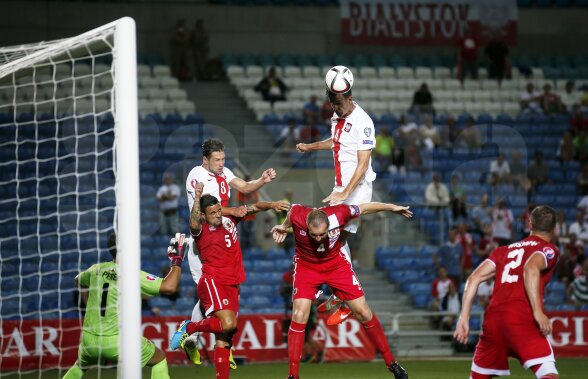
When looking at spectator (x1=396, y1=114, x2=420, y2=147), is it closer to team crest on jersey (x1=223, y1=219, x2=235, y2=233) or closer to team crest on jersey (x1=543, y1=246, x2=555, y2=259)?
team crest on jersey (x1=223, y1=219, x2=235, y2=233)

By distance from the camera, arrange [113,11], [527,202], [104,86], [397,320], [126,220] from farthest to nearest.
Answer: [113,11]
[104,86]
[527,202]
[397,320]
[126,220]

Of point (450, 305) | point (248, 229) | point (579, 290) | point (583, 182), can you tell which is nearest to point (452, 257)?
point (450, 305)

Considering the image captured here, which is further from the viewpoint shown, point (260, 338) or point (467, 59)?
point (467, 59)

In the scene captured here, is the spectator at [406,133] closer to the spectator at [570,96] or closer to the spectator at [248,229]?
the spectator at [248,229]

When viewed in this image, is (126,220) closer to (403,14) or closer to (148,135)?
(148,135)

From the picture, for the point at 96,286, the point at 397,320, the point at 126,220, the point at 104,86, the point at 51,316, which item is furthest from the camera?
the point at 104,86

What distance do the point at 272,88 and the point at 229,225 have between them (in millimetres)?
13756

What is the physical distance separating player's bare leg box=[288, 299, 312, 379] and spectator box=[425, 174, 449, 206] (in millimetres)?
10245

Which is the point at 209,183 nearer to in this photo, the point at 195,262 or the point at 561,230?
the point at 195,262

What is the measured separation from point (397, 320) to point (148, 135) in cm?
724

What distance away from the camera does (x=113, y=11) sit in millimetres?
25891

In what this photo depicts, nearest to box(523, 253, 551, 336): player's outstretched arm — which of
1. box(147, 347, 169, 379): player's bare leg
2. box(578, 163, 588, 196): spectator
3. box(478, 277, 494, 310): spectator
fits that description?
box(147, 347, 169, 379): player's bare leg

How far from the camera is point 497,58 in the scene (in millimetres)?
26250

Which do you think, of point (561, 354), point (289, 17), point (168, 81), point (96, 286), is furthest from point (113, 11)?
point (96, 286)
